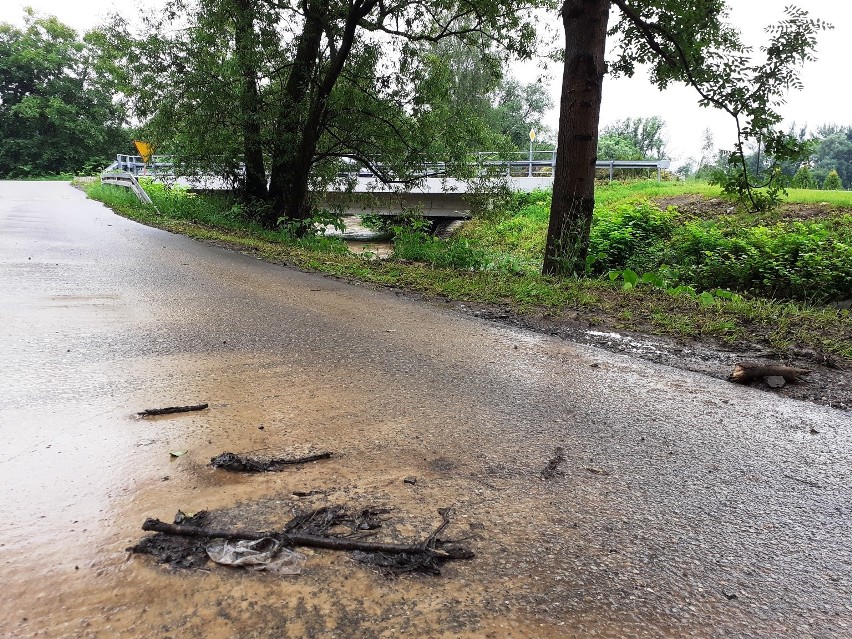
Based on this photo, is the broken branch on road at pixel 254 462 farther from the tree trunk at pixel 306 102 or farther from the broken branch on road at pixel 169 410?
the tree trunk at pixel 306 102

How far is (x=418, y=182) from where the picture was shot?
14859mm

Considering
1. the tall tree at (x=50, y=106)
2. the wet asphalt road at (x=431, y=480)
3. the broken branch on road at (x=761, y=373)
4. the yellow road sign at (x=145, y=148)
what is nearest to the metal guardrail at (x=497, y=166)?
the yellow road sign at (x=145, y=148)

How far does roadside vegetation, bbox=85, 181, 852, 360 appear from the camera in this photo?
561cm

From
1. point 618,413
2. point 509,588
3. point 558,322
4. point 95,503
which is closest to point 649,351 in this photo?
point 558,322

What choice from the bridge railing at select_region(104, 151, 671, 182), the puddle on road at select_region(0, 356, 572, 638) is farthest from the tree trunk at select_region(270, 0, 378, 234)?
the puddle on road at select_region(0, 356, 572, 638)

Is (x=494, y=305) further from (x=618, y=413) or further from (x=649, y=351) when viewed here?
(x=618, y=413)

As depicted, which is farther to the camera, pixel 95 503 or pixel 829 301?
pixel 829 301

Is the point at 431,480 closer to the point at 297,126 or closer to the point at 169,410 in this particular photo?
the point at 169,410

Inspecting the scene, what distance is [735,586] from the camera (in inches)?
74.8

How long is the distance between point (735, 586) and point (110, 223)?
15.3 metres

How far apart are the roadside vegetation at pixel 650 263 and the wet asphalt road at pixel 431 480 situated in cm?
145

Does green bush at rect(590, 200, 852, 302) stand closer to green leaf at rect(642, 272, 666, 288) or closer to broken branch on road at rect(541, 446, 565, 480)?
green leaf at rect(642, 272, 666, 288)

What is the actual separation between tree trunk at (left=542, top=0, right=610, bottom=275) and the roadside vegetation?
0.50m

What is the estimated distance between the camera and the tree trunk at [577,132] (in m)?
7.99
